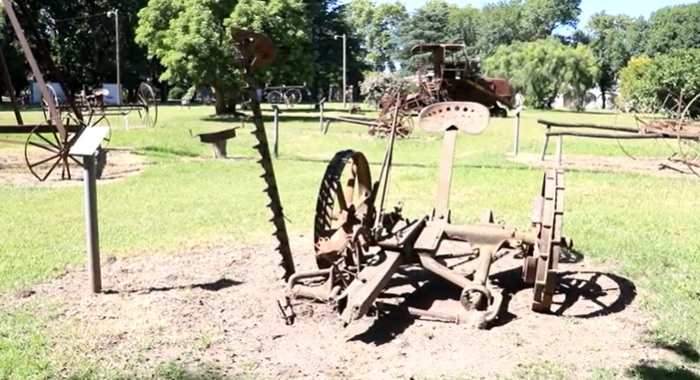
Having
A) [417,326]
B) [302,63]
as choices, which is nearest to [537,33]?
[302,63]

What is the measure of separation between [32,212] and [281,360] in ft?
16.7

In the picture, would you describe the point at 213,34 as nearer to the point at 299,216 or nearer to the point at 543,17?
the point at 299,216

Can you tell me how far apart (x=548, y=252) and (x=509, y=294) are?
30.5 inches

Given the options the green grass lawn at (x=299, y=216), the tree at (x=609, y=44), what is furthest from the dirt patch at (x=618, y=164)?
the tree at (x=609, y=44)

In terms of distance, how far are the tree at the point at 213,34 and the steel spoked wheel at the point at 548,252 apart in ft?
59.7

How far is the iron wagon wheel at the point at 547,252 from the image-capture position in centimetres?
369

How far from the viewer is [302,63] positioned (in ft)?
83.9

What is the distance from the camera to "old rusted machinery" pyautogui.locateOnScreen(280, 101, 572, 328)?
3732 mm

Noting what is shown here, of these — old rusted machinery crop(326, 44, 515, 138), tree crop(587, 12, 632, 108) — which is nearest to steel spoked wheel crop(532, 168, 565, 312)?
old rusted machinery crop(326, 44, 515, 138)

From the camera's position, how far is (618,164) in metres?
12.1

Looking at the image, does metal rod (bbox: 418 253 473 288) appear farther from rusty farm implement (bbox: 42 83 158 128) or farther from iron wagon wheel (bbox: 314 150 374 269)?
rusty farm implement (bbox: 42 83 158 128)

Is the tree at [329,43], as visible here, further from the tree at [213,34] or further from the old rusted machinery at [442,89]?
the tree at [213,34]

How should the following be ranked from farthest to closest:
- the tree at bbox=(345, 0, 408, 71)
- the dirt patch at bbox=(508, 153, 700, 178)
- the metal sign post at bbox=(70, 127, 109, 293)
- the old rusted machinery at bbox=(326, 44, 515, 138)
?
the tree at bbox=(345, 0, 408, 71) → the old rusted machinery at bbox=(326, 44, 515, 138) → the dirt patch at bbox=(508, 153, 700, 178) → the metal sign post at bbox=(70, 127, 109, 293)

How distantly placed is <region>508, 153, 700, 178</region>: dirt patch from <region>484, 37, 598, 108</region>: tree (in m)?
28.8
